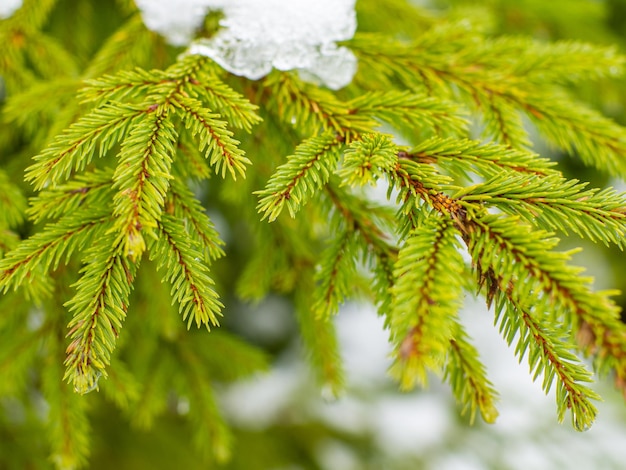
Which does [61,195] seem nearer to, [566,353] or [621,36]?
[566,353]

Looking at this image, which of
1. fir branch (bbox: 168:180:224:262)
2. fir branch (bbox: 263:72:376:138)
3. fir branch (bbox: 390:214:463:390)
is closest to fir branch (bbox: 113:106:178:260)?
fir branch (bbox: 168:180:224:262)

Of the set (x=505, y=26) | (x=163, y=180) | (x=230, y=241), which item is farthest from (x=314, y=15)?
(x=230, y=241)

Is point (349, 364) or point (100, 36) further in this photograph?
point (349, 364)

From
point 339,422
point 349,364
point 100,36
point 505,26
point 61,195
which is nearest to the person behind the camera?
point 61,195

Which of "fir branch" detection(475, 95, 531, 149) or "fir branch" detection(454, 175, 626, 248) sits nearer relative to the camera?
"fir branch" detection(454, 175, 626, 248)

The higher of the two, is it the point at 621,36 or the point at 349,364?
the point at 621,36

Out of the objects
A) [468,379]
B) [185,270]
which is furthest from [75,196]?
[468,379]

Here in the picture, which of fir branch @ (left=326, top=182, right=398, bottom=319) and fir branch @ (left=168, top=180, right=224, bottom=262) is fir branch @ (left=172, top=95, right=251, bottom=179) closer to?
fir branch @ (left=168, top=180, right=224, bottom=262)
